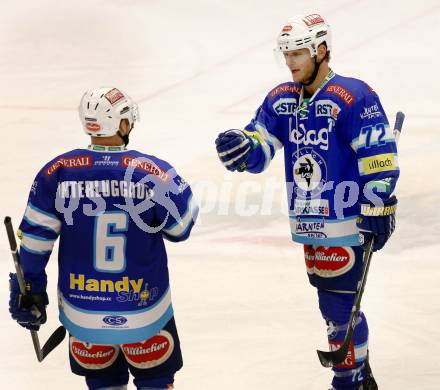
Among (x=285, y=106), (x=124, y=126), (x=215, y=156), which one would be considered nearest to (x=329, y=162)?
(x=285, y=106)

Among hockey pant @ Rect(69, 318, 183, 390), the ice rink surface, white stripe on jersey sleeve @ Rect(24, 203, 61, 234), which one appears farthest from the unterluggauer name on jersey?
the ice rink surface

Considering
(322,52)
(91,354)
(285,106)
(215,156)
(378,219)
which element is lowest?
(215,156)

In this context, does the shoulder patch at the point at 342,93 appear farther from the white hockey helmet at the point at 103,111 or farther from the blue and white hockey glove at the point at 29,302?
the blue and white hockey glove at the point at 29,302

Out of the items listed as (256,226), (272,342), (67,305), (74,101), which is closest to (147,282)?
(67,305)

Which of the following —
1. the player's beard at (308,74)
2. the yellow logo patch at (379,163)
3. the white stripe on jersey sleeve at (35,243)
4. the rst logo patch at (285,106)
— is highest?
the player's beard at (308,74)

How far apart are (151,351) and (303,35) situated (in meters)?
1.57

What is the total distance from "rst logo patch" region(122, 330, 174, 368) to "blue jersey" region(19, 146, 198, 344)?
0.17 ft

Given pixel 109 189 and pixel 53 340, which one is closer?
pixel 109 189

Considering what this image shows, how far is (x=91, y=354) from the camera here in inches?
168

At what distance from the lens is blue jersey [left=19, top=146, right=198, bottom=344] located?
402 centimetres

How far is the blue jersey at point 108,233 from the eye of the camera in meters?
4.02

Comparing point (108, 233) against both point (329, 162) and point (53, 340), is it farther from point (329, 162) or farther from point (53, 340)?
point (329, 162)

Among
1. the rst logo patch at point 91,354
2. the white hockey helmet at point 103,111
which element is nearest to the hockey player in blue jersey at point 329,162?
the white hockey helmet at point 103,111

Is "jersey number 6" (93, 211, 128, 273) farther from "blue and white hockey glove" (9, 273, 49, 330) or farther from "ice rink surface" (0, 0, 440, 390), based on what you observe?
"ice rink surface" (0, 0, 440, 390)
